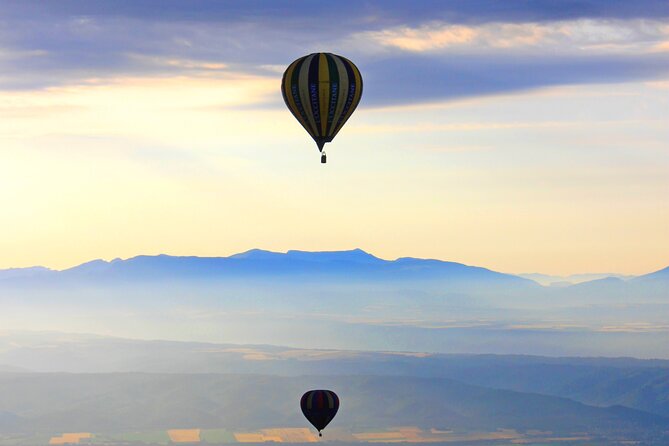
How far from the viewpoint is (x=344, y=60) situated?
162 meters

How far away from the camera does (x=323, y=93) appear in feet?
526

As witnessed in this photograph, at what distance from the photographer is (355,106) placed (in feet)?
531

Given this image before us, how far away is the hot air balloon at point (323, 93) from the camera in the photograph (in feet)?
525

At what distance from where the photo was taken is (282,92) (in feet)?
538

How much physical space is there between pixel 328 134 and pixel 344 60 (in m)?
8.68

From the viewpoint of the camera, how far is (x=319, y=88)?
160 metres

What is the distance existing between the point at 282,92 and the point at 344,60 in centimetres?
805

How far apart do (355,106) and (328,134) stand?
4945mm

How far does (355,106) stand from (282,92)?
338 inches

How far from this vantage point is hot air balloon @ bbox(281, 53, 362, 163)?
525 ft

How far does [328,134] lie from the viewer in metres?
160
